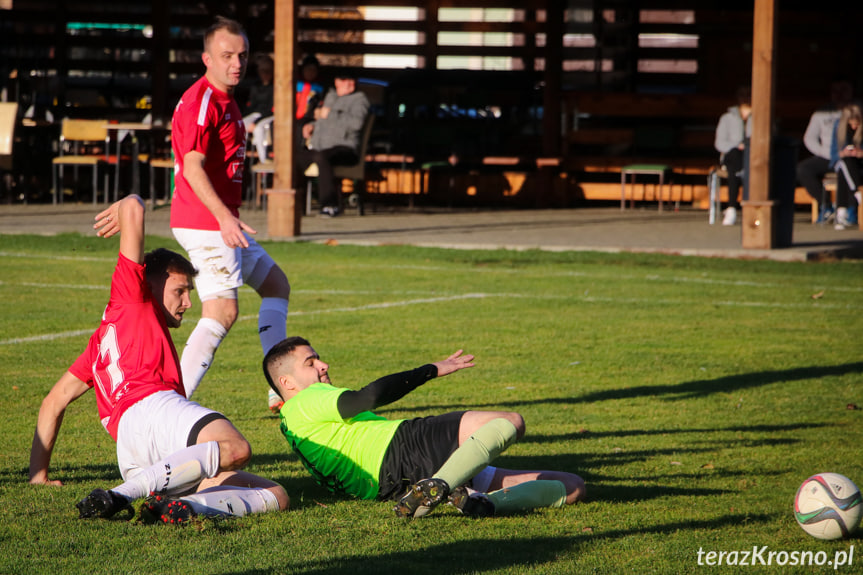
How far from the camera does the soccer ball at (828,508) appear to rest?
4117mm

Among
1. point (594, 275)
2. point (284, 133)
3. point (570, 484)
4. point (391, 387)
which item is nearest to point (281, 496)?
point (391, 387)

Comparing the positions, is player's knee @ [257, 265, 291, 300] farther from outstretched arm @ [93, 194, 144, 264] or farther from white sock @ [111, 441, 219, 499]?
white sock @ [111, 441, 219, 499]

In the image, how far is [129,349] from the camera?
430 cm

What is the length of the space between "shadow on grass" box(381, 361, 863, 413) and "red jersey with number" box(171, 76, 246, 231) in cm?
146

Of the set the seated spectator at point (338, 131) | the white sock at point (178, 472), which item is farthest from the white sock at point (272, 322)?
the seated spectator at point (338, 131)

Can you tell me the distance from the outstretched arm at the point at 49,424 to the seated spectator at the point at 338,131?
1252 cm

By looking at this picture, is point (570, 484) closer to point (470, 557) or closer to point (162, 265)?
point (470, 557)

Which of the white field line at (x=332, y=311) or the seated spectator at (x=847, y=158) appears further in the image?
the seated spectator at (x=847, y=158)

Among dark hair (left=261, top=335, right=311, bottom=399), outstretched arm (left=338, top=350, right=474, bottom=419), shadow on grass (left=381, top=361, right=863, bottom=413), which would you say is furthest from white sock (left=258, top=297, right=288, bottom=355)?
outstretched arm (left=338, top=350, right=474, bottom=419)

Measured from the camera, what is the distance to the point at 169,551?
12.3 ft

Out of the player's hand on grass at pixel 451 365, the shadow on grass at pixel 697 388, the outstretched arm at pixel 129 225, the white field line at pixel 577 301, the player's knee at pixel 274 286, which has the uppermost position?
the outstretched arm at pixel 129 225

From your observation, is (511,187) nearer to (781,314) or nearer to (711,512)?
(781,314)

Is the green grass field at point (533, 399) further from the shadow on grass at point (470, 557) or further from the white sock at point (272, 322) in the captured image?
the white sock at point (272, 322)

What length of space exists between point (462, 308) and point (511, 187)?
12.0 metres
